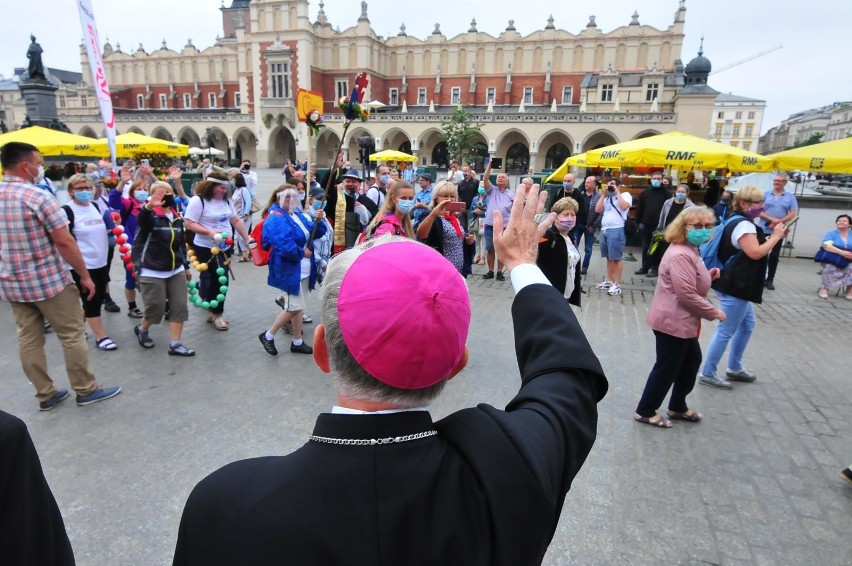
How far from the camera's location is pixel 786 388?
5016mm

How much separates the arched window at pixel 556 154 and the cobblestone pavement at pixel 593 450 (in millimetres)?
44230

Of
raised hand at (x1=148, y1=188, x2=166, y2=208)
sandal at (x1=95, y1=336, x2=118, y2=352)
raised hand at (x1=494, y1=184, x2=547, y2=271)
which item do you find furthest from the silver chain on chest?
sandal at (x1=95, y1=336, x2=118, y2=352)

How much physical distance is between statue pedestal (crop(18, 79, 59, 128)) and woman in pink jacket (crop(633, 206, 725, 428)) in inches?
764

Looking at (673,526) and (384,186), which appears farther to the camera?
(384,186)

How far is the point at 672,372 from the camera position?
4.11m

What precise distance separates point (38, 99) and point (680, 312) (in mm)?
20364

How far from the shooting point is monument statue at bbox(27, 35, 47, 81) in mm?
16608

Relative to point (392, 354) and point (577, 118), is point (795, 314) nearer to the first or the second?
point (392, 354)

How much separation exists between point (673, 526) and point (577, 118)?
43.6 metres

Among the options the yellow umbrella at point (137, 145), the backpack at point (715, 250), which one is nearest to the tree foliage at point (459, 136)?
the yellow umbrella at point (137, 145)

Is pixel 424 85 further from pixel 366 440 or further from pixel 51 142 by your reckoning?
pixel 366 440

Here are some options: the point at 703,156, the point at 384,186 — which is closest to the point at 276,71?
the point at 384,186

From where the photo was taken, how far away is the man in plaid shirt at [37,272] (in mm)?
3758

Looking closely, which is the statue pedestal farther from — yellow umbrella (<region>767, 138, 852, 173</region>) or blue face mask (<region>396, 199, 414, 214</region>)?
yellow umbrella (<region>767, 138, 852, 173</region>)
